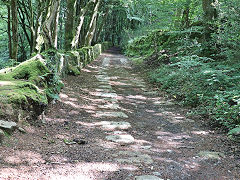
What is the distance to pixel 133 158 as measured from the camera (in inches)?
127

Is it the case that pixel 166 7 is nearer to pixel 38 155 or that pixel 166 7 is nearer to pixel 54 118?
pixel 54 118

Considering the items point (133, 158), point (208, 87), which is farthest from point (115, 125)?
point (208, 87)

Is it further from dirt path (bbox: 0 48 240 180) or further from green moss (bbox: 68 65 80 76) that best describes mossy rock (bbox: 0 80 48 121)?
green moss (bbox: 68 65 80 76)

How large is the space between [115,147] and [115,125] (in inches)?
44.6

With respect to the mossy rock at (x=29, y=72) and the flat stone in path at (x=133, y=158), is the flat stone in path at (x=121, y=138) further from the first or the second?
the mossy rock at (x=29, y=72)

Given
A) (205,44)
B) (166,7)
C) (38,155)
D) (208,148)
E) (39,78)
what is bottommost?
(208,148)

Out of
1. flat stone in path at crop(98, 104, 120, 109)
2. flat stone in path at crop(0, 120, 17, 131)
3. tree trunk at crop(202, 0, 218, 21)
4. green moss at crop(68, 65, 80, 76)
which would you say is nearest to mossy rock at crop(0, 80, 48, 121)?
flat stone in path at crop(0, 120, 17, 131)

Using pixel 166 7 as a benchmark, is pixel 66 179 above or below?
below

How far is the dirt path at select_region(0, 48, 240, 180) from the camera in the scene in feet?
8.86

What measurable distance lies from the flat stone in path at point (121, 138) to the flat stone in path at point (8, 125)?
1.66 meters

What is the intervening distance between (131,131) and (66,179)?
231 centimetres

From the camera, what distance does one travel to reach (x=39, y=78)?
4910 millimetres

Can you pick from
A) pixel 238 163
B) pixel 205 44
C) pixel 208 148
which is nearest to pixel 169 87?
pixel 205 44

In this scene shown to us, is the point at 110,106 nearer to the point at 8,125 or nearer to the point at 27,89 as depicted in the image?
the point at 27,89
